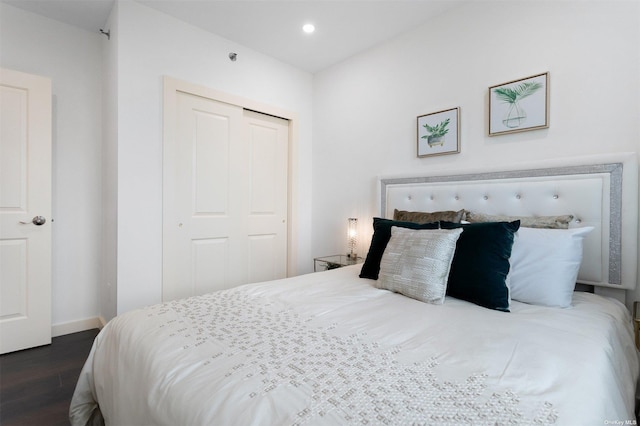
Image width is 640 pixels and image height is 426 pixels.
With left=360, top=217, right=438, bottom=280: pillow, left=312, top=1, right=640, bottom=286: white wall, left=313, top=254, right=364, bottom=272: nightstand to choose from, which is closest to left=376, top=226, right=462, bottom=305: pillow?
left=360, top=217, right=438, bottom=280: pillow

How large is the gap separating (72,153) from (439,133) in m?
3.23

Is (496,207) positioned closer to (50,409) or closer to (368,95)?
(368,95)

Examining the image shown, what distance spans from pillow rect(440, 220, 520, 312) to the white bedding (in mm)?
72

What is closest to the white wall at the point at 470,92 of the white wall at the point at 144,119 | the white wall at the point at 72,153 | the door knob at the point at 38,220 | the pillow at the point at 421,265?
the pillow at the point at 421,265

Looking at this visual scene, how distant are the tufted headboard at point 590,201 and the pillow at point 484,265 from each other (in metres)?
0.49

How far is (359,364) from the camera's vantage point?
0.89 m

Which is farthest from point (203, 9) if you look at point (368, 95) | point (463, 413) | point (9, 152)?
point (463, 413)

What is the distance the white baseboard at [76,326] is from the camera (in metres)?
2.65

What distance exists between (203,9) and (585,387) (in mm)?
3173

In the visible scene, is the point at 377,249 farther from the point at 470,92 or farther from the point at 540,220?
the point at 470,92

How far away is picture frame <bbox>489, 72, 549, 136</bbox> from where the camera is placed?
6.34 feet

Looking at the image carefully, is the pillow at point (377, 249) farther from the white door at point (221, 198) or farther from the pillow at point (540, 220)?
the white door at point (221, 198)

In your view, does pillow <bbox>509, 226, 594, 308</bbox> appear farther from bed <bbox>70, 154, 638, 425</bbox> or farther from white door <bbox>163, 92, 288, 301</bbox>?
white door <bbox>163, 92, 288, 301</bbox>

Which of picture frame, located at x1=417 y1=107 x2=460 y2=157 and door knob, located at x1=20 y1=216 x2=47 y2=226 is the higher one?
picture frame, located at x1=417 y1=107 x2=460 y2=157
